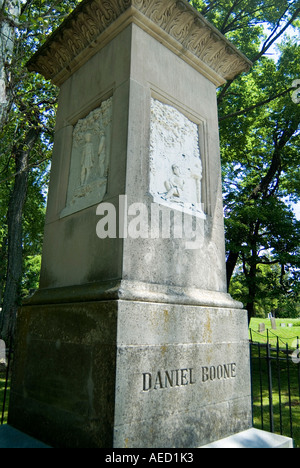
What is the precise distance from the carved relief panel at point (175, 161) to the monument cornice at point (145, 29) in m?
0.94

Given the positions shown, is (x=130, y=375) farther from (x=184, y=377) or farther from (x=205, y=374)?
(x=205, y=374)

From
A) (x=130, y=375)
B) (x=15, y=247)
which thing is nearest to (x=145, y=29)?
(x=130, y=375)

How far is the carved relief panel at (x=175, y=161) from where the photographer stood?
3.62 m

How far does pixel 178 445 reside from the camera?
286 centimetres

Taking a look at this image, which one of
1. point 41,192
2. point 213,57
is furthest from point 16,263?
point 213,57

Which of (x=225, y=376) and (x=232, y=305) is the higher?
(x=232, y=305)

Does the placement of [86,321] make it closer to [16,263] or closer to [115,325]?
[115,325]

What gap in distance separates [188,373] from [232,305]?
41.7 inches

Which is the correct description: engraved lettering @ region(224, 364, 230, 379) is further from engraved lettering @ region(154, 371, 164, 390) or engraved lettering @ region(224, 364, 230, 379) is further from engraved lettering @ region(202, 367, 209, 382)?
engraved lettering @ region(154, 371, 164, 390)

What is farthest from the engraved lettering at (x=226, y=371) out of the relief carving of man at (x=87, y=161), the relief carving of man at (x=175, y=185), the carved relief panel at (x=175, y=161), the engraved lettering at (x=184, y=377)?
the relief carving of man at (x=87, y=161)

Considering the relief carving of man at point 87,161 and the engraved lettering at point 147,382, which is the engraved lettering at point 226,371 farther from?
the relief carving of man at point 87,161

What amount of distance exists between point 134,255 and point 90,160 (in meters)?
1.37

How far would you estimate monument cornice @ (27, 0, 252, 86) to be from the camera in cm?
388

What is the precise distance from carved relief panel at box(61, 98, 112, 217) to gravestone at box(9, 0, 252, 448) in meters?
0.02
